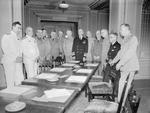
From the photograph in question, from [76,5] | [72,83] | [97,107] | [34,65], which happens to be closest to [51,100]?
[72,83]

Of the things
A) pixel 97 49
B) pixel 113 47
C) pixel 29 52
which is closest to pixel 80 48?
pixel 97 49

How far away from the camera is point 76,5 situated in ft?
29.1

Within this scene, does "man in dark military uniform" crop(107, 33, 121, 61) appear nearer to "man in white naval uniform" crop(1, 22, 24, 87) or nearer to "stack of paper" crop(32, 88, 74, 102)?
"man in white naval uniform" crop(1, 22, 24, 87)

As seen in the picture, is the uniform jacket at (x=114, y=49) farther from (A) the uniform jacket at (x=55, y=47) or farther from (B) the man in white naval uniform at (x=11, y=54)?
(A) the uniform jacket at (x=55, y=47)

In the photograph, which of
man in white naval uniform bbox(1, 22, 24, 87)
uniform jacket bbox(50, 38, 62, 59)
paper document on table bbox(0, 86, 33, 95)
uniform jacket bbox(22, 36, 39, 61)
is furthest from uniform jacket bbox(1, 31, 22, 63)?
uniform jacket bbox(50, 38, 62, 59)

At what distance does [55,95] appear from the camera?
172 centimetres

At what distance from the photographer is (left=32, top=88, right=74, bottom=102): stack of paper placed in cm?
159

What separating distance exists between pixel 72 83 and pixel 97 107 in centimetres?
42

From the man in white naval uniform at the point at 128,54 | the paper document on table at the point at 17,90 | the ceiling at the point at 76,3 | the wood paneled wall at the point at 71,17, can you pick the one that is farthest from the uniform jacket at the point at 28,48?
the wood paneled wall at the point at 71,17

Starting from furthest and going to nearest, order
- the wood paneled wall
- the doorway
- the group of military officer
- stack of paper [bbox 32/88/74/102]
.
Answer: the doorway < the wood paneled wall < the group of military officer < stack of paper [bbox 32/88/74/102]

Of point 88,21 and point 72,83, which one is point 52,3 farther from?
point 72,83

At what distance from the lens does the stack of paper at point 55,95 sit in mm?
1595

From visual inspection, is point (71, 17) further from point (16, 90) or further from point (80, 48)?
point (16, 90)

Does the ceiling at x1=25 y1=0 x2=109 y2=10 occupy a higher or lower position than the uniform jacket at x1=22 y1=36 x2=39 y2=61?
higher
